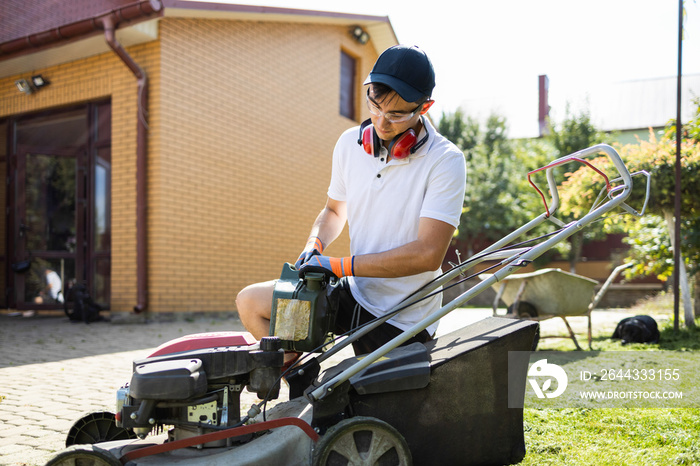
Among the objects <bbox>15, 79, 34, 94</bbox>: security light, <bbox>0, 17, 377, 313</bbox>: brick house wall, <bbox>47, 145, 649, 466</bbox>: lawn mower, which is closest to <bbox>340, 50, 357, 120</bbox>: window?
<bbox>0, 17, 377, 313</bbox>: brick house wall

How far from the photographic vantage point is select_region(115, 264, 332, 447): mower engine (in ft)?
6.14

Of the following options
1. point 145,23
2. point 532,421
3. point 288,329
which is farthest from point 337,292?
point 145,23

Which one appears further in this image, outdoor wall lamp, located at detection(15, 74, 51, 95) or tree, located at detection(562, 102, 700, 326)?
outdoor wall lamp, located at detection(15, 74, 51, 95)

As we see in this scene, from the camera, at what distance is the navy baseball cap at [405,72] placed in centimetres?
227

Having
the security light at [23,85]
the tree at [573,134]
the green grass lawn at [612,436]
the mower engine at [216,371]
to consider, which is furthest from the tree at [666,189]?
the tree at [573,134]

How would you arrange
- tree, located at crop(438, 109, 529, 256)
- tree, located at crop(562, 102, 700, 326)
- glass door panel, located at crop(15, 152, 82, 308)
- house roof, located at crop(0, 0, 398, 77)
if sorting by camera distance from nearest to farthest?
tree, located at crop(562, 102, 700, 326) < house roof, located at crop(0, 0, 398, 77) < glass door panel, located at crop(15, 152, 82, 308) < tree, located at crop(438, 109, 529, 256)

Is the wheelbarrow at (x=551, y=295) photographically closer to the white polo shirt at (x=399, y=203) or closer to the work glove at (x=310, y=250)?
the white polo shirt at (x=399, y=203)

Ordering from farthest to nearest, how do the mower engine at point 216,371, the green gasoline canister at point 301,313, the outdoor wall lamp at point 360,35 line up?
the outdoor wall lamp at point 360,35, the green gasoline canister at point 301,313, the mower engine at point 216,371

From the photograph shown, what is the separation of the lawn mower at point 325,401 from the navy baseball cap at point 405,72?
76 cm

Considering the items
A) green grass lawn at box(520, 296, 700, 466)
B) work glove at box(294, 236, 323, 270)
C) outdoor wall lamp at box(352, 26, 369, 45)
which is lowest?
green grass lawn at box(520, 296, 700, 466)

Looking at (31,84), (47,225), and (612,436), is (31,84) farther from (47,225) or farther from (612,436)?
(612,436)

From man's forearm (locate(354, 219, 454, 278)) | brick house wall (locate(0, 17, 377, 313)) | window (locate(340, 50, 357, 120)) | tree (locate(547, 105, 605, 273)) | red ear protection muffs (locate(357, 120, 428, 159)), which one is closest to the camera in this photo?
man's forearm (locate(354, 219, 454, 278))

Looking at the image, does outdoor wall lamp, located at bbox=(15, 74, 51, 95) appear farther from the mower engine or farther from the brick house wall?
the mower engine

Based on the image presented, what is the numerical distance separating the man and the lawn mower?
22 centimetres
